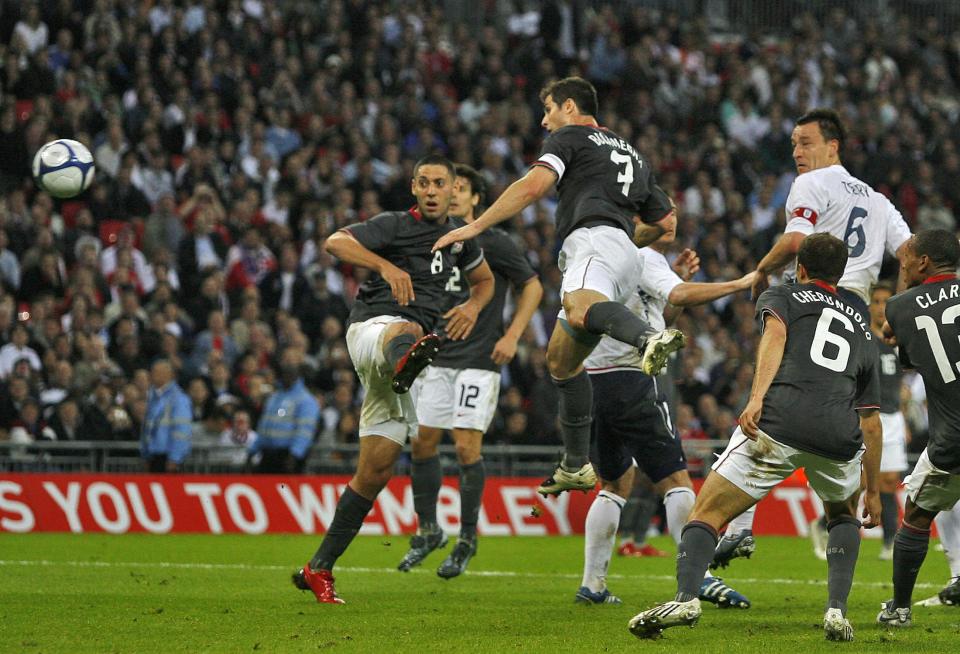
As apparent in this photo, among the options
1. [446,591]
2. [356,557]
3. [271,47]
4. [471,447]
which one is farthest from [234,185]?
[446,591]

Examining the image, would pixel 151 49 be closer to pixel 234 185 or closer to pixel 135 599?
pixel 234 185

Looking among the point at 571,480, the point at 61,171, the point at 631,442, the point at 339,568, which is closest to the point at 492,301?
the point at 339,568

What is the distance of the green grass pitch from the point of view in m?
6.89

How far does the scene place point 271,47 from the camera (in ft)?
71.4

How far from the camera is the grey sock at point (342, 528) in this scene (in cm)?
874

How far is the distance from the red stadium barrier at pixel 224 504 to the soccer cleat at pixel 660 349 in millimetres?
8539

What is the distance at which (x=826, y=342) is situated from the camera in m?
7.11

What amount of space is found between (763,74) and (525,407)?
34.7ft

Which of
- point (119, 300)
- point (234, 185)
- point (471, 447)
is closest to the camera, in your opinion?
point (471, 447)

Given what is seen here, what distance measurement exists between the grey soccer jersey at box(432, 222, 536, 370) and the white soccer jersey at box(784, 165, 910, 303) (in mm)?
2814

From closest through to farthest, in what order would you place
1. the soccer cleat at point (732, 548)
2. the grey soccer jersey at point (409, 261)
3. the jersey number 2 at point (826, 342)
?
1. the jersey number 2 at point (826, 342)
2. the soccer cleat at point (732, 548)
3. the grey soccer jersey at point (409, 261)

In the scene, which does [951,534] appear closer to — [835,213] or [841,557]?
[835,213]

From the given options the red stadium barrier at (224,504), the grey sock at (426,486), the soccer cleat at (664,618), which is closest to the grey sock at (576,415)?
the soccer cleat at (664,618)

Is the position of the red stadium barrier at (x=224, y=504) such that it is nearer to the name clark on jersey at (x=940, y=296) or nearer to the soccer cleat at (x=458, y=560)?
the soccer cleat at (x=458, y=560)
